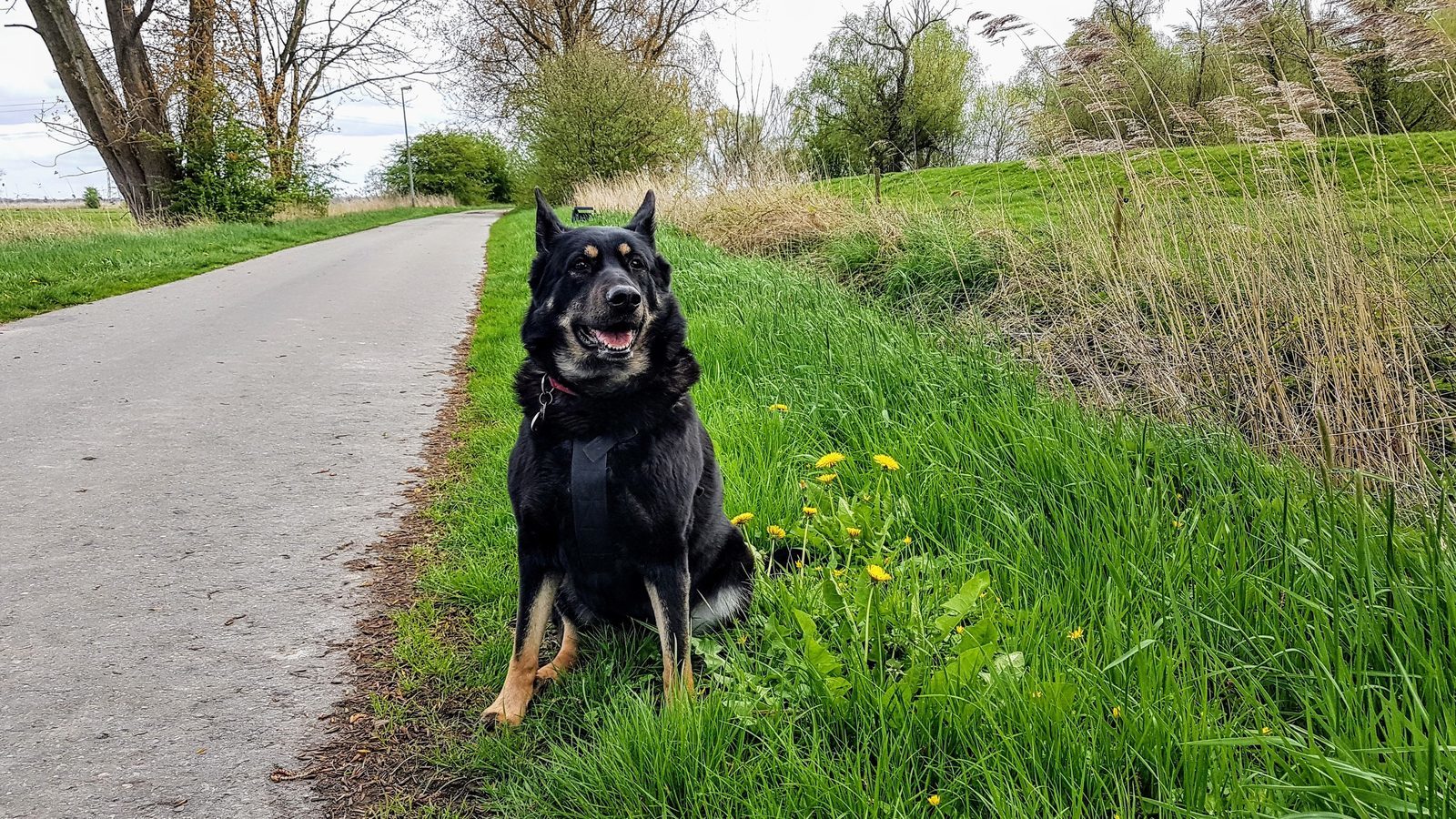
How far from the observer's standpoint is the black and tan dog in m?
2.55

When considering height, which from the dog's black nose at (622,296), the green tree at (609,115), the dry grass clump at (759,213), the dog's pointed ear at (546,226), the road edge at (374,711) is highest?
the green tree at (609,115)

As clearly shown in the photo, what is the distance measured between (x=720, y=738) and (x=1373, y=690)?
155 cm

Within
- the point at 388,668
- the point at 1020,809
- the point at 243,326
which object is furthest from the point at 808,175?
the point at 1020,809

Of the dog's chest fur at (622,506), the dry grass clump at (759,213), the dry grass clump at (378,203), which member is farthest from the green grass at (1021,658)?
the dry grass clump at (378,203)

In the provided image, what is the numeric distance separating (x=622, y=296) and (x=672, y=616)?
1073 mm

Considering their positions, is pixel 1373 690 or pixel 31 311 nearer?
pixel 1373 690

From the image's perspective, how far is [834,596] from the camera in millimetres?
2520

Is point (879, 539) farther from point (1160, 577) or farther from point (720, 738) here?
point (720, 738)

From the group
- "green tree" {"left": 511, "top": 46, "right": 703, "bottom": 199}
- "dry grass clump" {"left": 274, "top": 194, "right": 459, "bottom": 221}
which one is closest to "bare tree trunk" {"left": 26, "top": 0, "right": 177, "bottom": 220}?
"dry grass clump" {"left": 274, "top": 194, "right": 459, "bottom": 221}

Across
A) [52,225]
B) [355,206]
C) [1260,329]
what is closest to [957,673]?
[1260,329]

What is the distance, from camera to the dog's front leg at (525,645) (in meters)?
2.45

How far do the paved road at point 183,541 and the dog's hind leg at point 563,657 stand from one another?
2.22ft

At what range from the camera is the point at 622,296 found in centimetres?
277

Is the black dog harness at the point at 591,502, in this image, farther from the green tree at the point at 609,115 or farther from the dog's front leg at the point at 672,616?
the green tree at the point at 609,115
